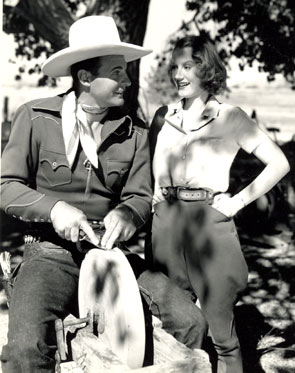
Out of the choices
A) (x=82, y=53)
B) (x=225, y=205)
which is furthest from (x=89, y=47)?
(x=225, y=205)

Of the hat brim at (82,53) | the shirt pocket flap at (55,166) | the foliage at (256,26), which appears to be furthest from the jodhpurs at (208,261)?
the foliage at (256,26)

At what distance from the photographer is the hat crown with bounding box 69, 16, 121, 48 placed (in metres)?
3.23

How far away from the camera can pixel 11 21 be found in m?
10.6

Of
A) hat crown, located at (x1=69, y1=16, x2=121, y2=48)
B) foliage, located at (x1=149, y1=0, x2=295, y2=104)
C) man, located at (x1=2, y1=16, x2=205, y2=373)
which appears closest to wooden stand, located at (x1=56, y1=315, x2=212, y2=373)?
man, located at (x1=2, y1=16, x2=205, y2=373)

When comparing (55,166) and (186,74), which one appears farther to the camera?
(186,74)

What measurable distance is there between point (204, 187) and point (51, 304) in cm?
102

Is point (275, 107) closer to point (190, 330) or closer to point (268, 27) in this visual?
point (268, 27)

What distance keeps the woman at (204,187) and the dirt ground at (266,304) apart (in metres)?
1.06

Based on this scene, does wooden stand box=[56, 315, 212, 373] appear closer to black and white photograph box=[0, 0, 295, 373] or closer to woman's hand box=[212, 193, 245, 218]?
Result: black and white photograph box=[0, 0, 295, 373]

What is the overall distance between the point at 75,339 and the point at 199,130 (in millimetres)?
1299

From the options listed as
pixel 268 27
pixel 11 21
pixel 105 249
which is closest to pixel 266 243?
pixel 268 27

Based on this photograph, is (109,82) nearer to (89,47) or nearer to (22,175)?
(89,47)

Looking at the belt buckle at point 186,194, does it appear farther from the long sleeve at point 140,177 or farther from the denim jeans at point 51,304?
the denim jeans at point 51,304

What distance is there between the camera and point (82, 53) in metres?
3.20
